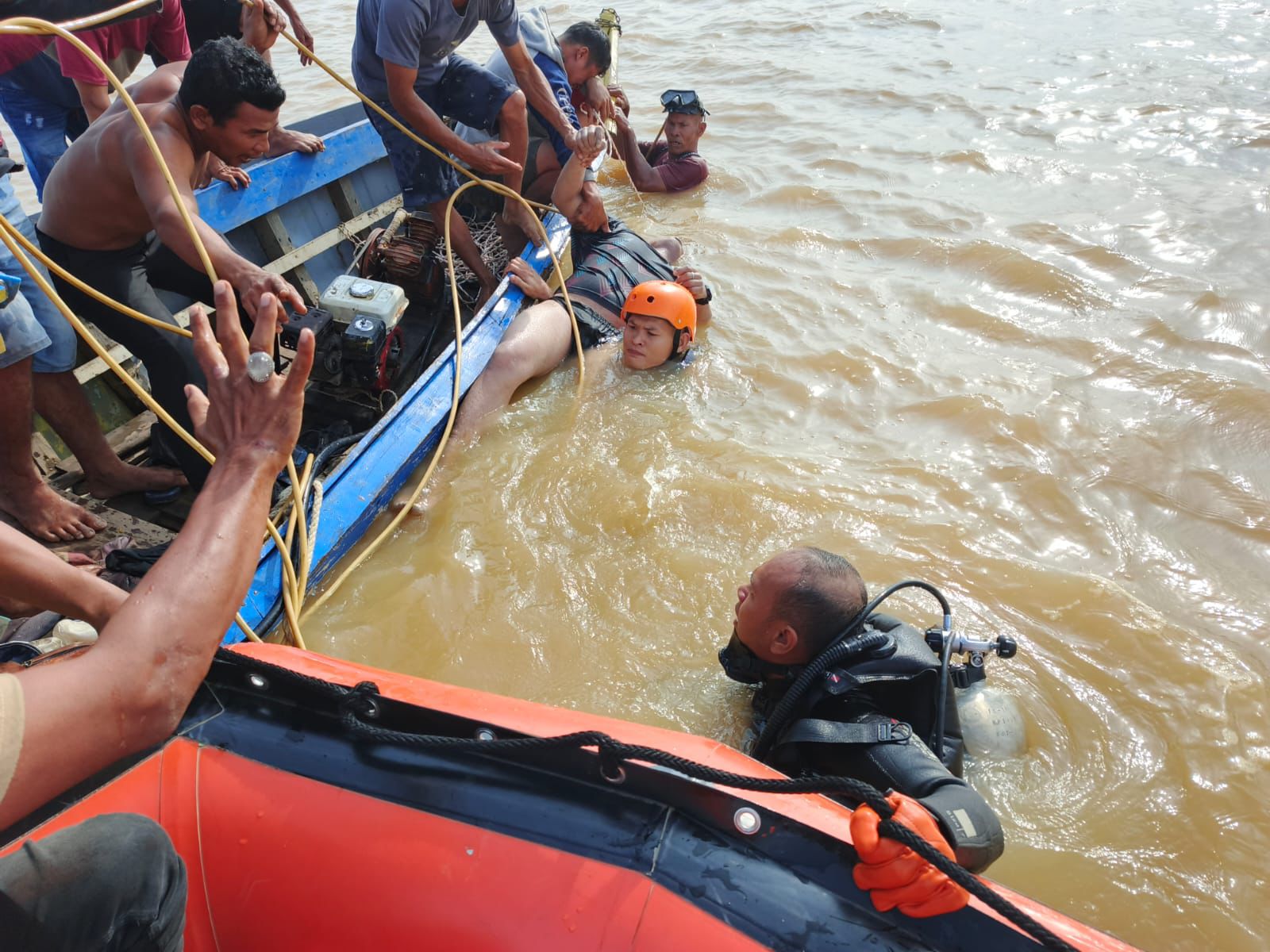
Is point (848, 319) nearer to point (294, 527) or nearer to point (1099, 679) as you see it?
point (1099, 679)

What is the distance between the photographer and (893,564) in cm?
327

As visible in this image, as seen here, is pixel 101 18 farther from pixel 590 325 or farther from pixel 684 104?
pixel 684 104

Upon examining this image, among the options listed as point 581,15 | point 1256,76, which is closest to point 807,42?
point 581,15

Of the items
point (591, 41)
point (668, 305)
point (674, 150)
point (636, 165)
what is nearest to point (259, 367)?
point (668, 305)

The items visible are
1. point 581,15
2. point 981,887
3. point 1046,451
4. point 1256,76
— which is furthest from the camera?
point 581,15

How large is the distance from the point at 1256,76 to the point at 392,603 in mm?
9779

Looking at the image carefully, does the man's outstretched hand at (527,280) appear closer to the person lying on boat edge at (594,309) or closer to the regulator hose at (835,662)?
the person lying on boat edge at (594,309)

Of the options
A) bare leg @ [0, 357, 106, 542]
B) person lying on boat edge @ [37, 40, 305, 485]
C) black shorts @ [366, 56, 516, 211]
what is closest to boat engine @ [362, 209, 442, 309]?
black shorts @ [366, 56, 516, 211]

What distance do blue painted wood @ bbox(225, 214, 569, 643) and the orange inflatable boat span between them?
0.97 metres

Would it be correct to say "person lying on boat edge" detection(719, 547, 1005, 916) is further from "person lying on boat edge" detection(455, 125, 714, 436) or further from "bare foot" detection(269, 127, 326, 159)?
"bare foot" detection(269, 127, 326, 159)

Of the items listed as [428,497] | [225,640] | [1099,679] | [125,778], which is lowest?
[1099,679]

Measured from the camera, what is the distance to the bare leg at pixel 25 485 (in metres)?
2.97

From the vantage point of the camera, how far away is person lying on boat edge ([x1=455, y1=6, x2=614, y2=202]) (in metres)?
5.42

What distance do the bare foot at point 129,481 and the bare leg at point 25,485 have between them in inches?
8.6
